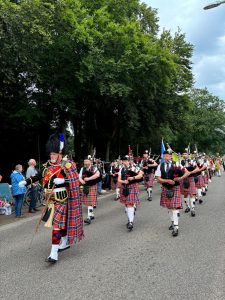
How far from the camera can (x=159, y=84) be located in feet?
74.4

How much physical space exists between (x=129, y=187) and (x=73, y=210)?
110 inches

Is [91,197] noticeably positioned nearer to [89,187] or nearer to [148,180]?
[89,187]

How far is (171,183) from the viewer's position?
773 centimetres

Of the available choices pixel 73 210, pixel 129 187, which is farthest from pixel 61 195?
pixel 129 187

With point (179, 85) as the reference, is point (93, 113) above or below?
below

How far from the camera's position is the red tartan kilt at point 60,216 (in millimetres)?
5699

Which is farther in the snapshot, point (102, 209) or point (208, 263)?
point (102, 209)

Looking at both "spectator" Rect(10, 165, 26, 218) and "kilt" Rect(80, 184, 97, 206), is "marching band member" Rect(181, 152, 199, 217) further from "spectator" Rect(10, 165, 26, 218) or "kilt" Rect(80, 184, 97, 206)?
"spectator" Rect(10, 165, 26, 218)

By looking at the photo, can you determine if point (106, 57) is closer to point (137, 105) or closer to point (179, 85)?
point (137, 105)

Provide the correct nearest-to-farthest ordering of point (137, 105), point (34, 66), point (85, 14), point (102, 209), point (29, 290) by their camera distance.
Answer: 1. point (29, 290)
2. point (102, 209)
3. point (34, 66)
4. point (85, 14)
5. point (137, 105)

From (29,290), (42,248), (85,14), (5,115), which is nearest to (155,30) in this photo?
(85,14)

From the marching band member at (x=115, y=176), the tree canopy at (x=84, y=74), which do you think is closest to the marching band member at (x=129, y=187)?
the marching band member at (x=115, y=176)

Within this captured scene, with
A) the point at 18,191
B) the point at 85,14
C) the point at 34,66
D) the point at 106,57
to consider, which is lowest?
the point at 18,191

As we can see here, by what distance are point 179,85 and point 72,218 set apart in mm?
23417
